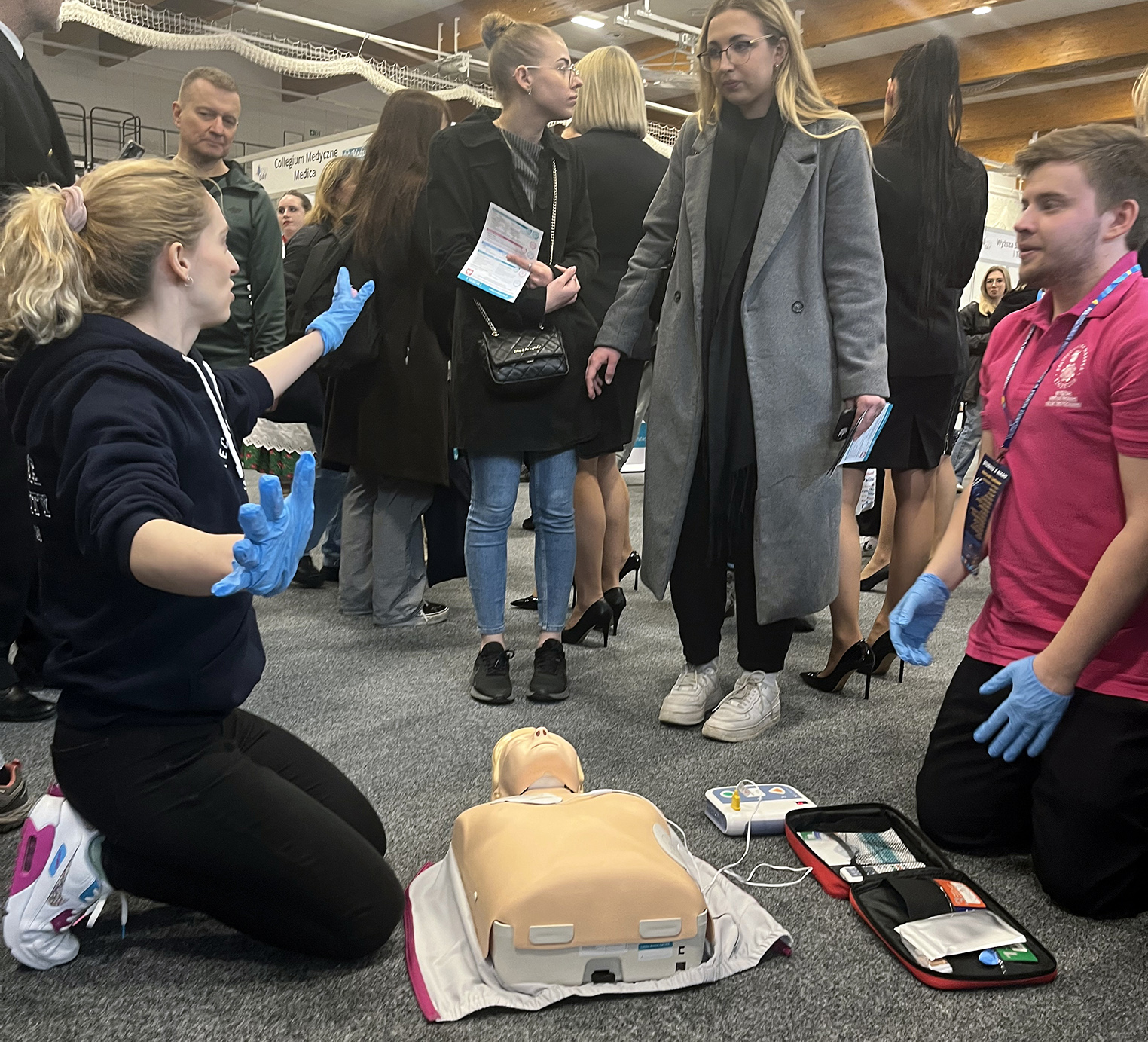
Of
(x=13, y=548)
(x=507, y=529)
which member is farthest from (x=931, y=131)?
(x=13, y=548)

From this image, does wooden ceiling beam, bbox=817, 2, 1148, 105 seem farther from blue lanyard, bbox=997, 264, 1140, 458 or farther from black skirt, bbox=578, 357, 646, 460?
blue lanyard, bbox=997, 264, 1140, 458

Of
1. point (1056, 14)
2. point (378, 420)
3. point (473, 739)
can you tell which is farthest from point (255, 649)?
point (1056, 14)

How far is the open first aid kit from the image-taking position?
136cm

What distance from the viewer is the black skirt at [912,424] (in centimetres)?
264

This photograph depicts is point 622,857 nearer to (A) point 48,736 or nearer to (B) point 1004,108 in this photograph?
(A) point 48,736

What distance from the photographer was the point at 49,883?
127cm

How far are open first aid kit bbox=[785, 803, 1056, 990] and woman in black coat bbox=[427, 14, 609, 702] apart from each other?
871 millimetres

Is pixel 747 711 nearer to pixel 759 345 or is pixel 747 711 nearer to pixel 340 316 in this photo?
pixel 759 345

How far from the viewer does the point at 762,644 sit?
7.43 feet

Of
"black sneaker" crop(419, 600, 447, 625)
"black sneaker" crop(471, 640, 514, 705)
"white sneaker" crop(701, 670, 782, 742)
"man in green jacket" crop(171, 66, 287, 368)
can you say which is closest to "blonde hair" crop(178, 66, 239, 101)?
"man in green jacket" crop(171, 66, 287, 368)

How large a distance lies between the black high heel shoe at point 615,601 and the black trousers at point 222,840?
1.65 meters

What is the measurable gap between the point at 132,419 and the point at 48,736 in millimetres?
1246

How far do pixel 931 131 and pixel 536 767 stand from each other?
1.84m

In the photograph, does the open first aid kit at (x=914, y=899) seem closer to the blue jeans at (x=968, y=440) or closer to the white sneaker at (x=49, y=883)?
the white sneaker at (x=49, y=883)
